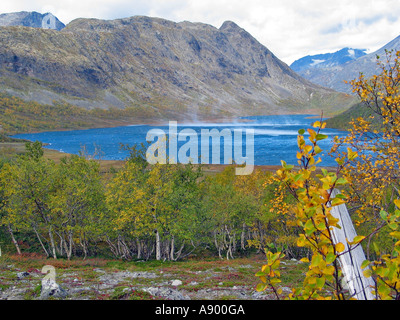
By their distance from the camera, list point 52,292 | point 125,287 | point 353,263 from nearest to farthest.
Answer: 1. point 353,263
2. point 52,292
3. point 125,287

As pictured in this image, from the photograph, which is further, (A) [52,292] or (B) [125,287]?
(B) [125,287]

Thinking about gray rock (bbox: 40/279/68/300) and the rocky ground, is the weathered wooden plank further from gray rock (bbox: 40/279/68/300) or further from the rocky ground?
gray rock (bbox: 40/279/68/300)

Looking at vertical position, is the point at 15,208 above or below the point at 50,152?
below

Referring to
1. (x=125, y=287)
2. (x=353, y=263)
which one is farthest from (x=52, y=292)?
(x=353, y=263)

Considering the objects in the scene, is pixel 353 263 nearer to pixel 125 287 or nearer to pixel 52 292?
pixel 52 292

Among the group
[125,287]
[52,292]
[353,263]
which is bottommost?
[125,287]

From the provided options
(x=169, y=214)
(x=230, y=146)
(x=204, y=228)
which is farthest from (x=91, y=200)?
(x=230, y=146)

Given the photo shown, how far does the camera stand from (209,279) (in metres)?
19.6

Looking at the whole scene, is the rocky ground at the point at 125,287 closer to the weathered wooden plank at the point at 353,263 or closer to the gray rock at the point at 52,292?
the gray rock at the point at 52,292

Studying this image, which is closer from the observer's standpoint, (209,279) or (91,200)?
A: (209,279)

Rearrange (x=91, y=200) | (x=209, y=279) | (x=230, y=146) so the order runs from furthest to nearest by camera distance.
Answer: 1. (x=230, y=146)
2. (x=91, y=200)
3. (x=209, y=279)
